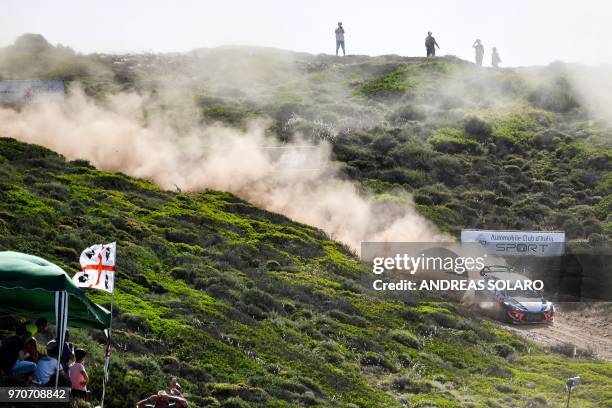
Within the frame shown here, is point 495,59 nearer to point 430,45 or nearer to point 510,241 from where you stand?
point 430,45

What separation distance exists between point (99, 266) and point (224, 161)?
89.5 ft

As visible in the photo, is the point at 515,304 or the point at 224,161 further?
the point at 224,161

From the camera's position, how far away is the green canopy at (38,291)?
14.9 meters

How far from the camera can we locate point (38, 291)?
16.6 m

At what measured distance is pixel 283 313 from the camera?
28.1m

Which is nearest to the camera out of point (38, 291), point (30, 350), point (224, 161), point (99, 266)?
point (30, 350)

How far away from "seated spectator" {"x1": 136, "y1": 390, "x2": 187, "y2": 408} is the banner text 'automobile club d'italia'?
65.4ft

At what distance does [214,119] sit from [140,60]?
16.7 meters

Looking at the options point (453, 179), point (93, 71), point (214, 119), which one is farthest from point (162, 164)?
point (93, 71)

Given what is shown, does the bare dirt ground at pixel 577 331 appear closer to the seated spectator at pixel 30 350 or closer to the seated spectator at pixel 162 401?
the seated spectator at pixel 162 401

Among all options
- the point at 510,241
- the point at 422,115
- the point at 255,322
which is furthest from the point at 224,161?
→ the point at 255,322

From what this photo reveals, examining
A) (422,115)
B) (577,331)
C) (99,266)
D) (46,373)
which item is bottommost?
(577,331)

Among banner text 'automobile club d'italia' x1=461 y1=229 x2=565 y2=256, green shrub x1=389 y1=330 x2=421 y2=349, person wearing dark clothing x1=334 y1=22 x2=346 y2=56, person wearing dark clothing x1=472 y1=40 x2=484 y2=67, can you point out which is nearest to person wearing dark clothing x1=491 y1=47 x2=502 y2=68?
person wearing dark clothing x1=472 y1=40 x2=484 y2=67

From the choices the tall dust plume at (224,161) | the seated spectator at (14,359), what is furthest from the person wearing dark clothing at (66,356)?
the tall dust plume at (224,161)
